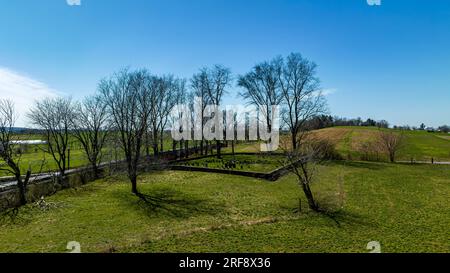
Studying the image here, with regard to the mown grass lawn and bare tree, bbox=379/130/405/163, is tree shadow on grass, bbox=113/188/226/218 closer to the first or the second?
the mown grass lawn

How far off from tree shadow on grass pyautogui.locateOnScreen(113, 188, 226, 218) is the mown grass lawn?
59 mm

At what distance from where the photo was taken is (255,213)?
602 inches

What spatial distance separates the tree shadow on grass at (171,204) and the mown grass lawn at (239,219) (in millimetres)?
59

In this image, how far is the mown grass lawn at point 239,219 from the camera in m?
11.0

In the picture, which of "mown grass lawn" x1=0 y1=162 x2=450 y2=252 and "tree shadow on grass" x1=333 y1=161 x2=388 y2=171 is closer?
"mown grass lawn" x1=0 y1=162 x2=450 y2=252

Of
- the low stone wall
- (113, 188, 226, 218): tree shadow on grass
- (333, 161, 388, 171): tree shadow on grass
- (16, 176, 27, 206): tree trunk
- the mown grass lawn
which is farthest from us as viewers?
(333, 161, 388, 171): tree shadow on grass

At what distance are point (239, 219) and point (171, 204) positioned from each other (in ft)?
17.2

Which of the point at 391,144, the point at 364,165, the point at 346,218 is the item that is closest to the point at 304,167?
the point at 346,218

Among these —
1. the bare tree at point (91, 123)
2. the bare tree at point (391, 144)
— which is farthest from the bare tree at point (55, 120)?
the bare tree at point (391, 144)

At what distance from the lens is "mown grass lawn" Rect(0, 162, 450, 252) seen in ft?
36.2

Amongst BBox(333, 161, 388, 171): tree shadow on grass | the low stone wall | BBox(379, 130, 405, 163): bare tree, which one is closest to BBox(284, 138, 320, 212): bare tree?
the low stone wall

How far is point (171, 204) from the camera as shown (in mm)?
17516

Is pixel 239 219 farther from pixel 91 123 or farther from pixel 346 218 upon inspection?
pixel 91 123

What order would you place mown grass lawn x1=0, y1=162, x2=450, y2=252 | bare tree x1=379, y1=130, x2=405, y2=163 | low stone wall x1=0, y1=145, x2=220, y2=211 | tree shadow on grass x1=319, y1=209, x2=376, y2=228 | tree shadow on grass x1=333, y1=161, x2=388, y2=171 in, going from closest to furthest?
mown grass lawn x1=0, y1=162, x2=450, y2=252, tree shadow on grass x1=319, y1=209, x2=376, y2=228, low stone wall x1=0, y1=145, x2=220, y2=211, tree shadow on grass x1=333, y1=161, x2=388, y2=171, bare tree x1=379, y1=130, x2=405, y2=163
